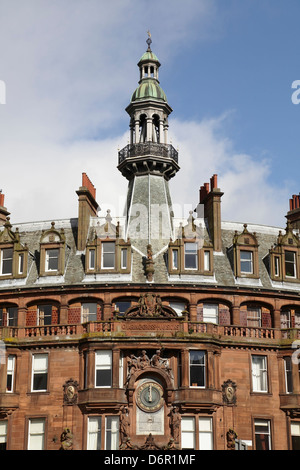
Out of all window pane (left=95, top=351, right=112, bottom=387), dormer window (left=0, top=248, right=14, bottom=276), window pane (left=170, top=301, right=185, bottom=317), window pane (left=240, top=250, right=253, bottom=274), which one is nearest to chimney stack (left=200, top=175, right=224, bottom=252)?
window pane (left=240, top=250, right=253, bottom=274)

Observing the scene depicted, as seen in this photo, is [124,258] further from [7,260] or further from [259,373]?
[259,373]

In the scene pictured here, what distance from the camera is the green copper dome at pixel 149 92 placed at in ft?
228

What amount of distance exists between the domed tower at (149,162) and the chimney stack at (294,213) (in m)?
10.2

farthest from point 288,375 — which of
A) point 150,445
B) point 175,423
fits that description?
point 150,445

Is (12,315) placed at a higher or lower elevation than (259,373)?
higher

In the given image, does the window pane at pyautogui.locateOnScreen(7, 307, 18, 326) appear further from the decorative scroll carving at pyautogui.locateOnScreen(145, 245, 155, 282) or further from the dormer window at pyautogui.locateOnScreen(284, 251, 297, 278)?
the dormer window at pyautogui.locateOnScreen(284, 251, 297, 278)

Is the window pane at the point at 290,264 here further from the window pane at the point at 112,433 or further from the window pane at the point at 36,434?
the window pane at the point at 36,434

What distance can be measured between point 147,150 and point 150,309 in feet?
52.3

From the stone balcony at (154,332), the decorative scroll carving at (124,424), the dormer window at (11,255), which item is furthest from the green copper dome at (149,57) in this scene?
the decorative scroll carving at (124,424)

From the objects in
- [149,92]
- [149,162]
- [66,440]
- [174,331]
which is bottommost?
[66,440]

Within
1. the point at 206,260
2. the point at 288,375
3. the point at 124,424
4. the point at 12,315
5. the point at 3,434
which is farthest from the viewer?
the point at 12,315

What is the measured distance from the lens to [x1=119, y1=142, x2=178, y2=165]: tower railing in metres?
67.6

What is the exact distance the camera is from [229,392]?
5591cm
